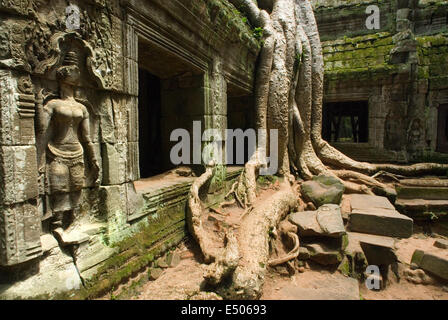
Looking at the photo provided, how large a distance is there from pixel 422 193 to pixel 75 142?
6875mm

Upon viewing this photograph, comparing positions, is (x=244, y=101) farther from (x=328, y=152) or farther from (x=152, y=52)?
(x=152, y=52)

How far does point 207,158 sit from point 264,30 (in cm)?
324

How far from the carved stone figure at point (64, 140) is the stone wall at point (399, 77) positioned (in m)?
8.43

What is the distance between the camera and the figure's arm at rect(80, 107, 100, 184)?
6.84 feet

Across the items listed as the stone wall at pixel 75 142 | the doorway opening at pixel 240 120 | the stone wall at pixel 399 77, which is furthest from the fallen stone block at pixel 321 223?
the stone wall at pixel 399 77

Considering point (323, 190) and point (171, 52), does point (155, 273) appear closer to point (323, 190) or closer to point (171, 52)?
point (171, 52)

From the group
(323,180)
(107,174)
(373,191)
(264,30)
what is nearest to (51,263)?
(107,174)

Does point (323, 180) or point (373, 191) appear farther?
point (373, 191)

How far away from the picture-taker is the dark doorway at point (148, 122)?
16.2 ft

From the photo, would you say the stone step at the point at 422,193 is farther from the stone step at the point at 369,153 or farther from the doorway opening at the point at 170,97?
the doorway opening at the point at 170,97

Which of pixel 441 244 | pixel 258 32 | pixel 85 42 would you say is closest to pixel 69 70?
pixel 85 42

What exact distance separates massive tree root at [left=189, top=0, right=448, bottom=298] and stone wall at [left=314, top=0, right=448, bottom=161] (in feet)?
5.49

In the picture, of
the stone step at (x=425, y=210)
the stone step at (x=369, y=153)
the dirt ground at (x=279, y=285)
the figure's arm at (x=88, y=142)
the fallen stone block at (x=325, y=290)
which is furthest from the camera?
the stone step at (x=369, y=153)

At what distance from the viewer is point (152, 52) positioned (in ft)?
10.3
